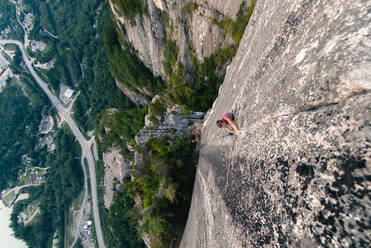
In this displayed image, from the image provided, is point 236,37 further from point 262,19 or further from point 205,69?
point 262,19

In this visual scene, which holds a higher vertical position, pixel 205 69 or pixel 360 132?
pixel 205 69

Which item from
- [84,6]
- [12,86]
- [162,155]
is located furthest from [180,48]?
[12,86]

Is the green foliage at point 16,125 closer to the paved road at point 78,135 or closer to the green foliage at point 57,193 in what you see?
the paved road at point 78,135

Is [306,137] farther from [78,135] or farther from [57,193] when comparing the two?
[57,193]

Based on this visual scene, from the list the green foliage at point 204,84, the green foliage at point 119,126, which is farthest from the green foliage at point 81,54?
the green foliage at point 204,84

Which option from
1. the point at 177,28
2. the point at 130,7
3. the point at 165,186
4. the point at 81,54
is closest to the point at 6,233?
the point at 81,54

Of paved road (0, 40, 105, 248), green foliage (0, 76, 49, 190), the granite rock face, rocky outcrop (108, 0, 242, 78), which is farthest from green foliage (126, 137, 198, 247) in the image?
green foliage (0, 76, 49, 190)
